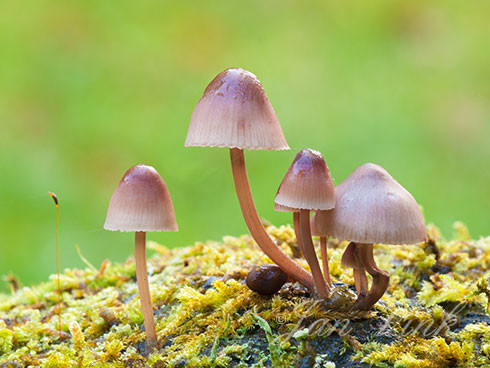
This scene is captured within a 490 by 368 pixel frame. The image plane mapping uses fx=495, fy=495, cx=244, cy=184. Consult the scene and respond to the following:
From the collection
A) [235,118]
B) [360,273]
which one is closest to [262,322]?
[360,273]

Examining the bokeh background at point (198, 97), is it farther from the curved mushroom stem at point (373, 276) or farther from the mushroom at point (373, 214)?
the mushroom at point (373, 214)

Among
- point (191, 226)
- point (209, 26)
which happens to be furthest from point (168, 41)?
point (191, 226)

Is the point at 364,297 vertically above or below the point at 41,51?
below

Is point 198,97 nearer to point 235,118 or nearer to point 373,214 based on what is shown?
point 235,118

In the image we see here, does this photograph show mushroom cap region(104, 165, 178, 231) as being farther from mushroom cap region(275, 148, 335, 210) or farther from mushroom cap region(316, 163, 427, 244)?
mushroom cap region(316, 163, 427, 244)

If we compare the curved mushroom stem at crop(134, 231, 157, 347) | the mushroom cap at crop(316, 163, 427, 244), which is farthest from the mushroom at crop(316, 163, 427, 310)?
the curved mushroom stem at crop(134, 231, 157, 347)

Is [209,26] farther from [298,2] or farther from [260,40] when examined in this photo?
[298,2]
